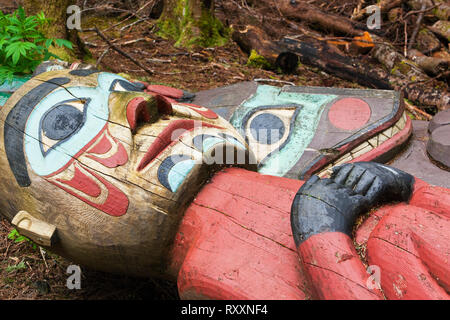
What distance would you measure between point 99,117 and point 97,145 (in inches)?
5.3

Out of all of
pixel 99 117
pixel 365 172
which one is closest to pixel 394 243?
pixel 365 172

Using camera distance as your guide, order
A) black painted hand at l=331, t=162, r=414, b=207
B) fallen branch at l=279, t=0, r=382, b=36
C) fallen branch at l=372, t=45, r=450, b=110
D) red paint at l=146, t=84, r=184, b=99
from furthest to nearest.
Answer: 1. fallen branch at l=279, t=0, r=382, b=36
2. fallen branch at l=372, t=45, r=450, b=110
3. red paint at l=146, t=84, r=184, b=99
4. black painted hand at l=331, t=162, r=414, b=207

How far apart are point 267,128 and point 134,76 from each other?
7.59 feet

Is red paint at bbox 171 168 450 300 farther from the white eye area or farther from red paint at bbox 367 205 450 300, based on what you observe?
the white eye area

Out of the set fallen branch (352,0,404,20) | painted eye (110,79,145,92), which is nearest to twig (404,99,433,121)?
painted eye (110,79,145,92)

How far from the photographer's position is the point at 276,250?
148cm

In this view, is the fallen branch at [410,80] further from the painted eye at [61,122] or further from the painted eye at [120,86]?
the painted eye at [61,122]

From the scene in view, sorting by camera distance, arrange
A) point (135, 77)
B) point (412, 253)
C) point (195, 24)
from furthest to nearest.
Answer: point (195, 24) → point (135, 77) → point (412, 253)

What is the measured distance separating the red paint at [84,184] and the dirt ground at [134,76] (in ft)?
2.89

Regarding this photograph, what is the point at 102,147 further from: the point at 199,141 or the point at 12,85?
the point at 12,85

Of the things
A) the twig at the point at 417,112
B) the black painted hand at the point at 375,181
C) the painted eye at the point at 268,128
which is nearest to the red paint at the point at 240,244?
the black painted hand at the point at 375,181

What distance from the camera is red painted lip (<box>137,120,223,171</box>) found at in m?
1.56

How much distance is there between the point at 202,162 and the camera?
1638mm

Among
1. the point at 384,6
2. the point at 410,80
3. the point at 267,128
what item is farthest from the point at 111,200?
the point at 384,6
